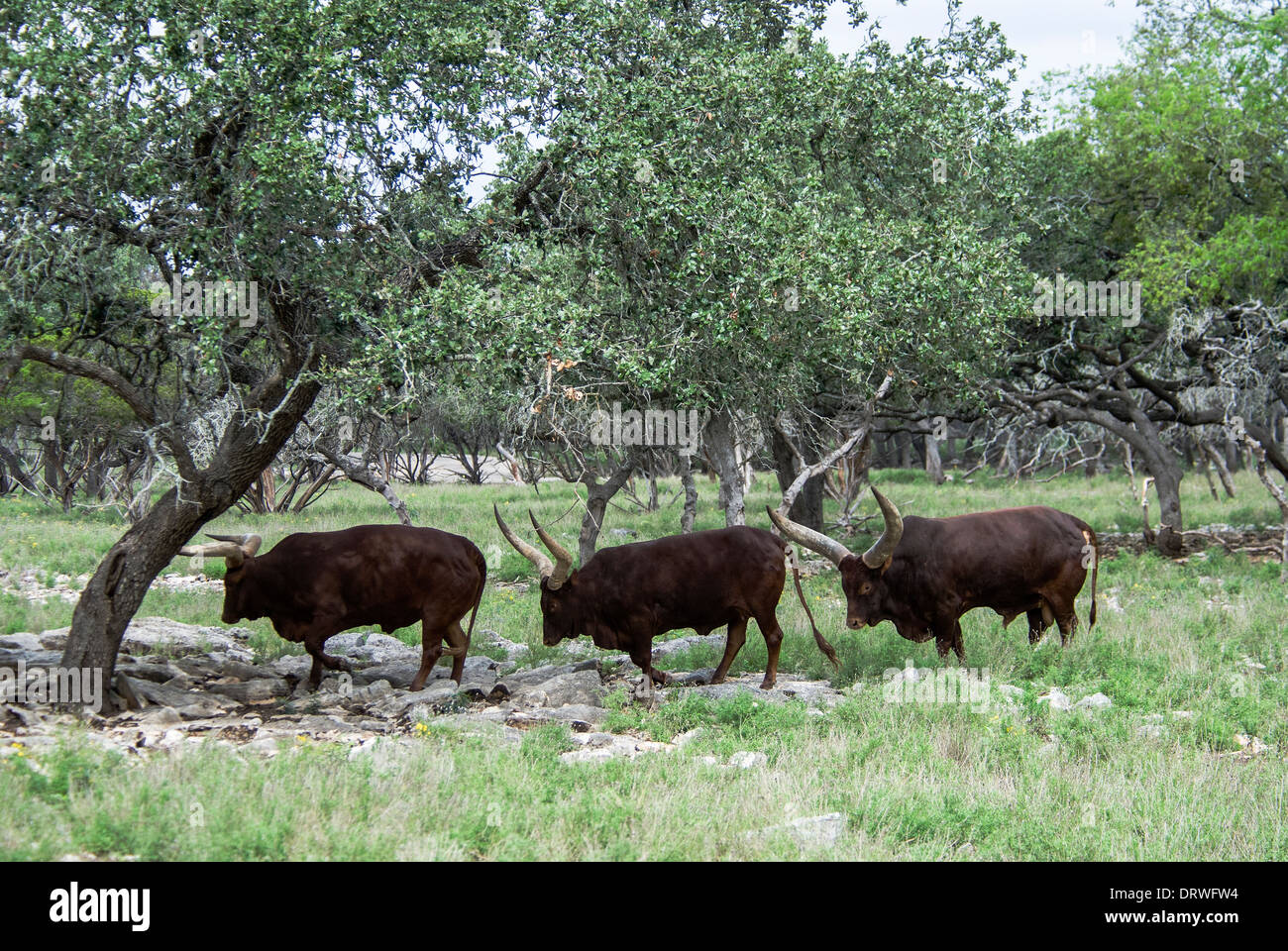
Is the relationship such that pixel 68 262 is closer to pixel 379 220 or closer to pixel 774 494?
pixel 379 220

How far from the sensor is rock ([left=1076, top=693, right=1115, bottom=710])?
28.9ft

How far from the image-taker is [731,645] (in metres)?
10.4

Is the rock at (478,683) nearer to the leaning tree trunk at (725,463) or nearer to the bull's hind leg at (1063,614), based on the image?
the leaning tree trunk at (725,463)

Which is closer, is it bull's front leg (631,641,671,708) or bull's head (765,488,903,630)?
bull's front leg (631,641,671,708)

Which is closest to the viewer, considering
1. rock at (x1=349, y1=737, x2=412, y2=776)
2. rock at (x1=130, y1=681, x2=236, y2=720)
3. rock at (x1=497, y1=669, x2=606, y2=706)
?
rock at (x1=349, y1=737, x2=412, y2=776)

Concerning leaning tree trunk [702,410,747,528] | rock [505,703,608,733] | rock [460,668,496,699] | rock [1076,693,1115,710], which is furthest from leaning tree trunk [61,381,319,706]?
rock [1076,693,1115,710]

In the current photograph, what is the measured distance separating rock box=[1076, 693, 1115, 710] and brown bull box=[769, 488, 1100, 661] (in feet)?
5.22

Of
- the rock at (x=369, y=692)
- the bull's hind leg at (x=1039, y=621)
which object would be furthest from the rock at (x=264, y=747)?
the bull's hind leg at (x=1039, y=621)

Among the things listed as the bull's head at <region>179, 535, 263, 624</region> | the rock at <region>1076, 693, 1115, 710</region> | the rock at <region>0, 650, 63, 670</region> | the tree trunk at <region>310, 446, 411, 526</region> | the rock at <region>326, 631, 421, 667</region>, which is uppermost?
the tree trunk at <region>310, 446, 411, 526</region>

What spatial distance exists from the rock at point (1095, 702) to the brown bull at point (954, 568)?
1.59 m

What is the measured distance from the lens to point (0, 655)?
33.6 ft

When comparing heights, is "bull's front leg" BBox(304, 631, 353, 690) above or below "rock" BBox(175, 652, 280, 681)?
above

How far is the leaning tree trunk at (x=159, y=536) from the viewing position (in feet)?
30.4

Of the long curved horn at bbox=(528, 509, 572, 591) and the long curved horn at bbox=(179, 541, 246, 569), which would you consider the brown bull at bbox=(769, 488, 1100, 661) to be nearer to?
the long curved horn at bbox=(528, 509, 572, 591)
